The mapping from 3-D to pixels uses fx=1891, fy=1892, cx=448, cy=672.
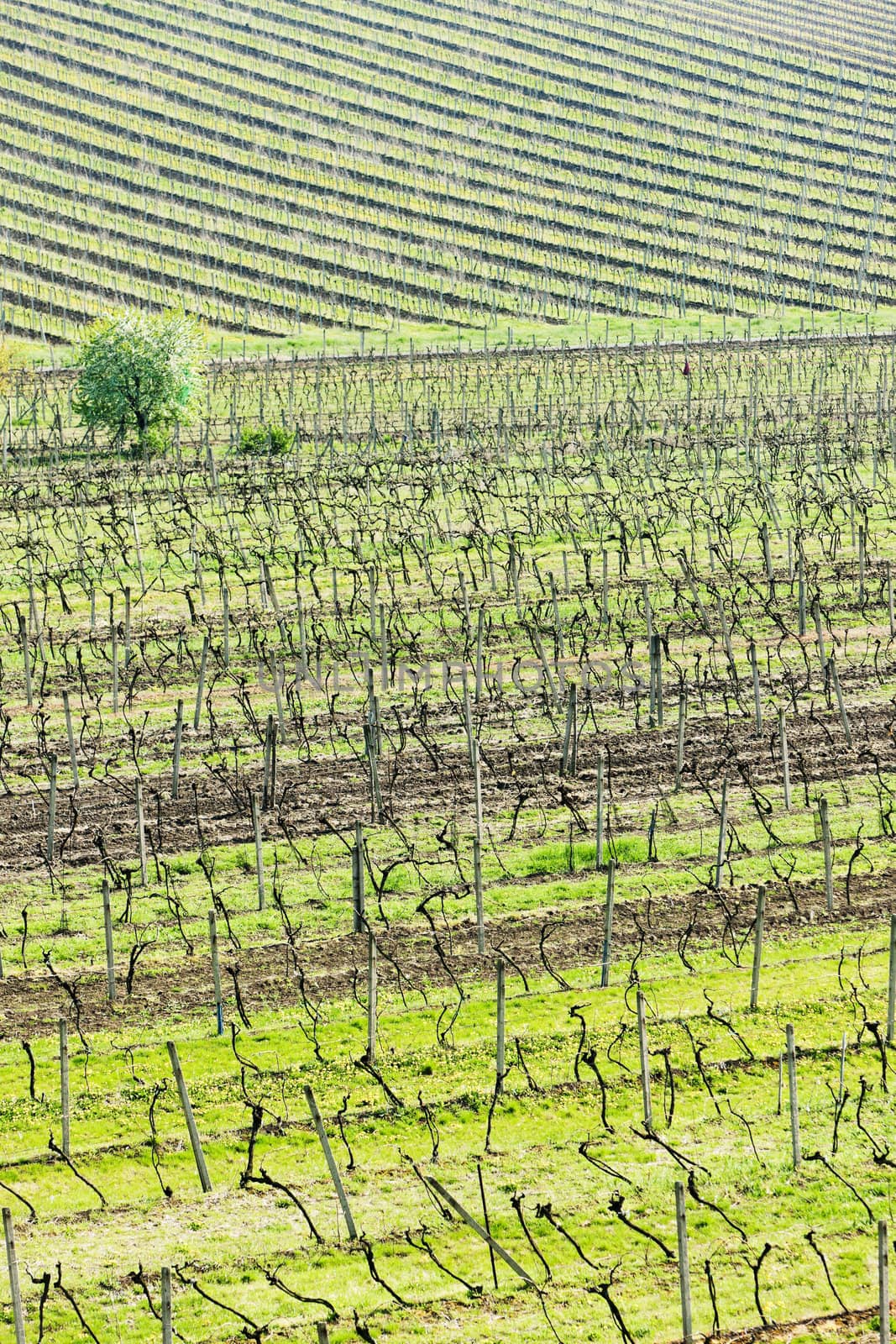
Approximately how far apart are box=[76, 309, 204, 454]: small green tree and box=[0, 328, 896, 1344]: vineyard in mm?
9523

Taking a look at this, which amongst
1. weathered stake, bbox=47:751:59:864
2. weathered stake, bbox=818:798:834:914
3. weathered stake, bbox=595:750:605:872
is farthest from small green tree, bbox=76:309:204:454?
weathered stake, bbox=818:798:834:914

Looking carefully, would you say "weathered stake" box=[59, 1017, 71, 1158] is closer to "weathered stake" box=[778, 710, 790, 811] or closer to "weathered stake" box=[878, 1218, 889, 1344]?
"weathered stake" box=[878, 1218, 889, 1344]

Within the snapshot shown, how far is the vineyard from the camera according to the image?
1512 cm

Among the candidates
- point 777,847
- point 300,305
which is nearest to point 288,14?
point 300,305

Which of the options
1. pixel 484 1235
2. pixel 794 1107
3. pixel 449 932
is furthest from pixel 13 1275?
pixel 449 932

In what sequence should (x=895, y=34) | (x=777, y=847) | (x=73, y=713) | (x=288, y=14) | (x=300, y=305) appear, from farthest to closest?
1. (x=895, y=34)
2. (x=288, y=14)
3. (x=300, y=305)
4. (x=73, y=713)
5. (x=777, y=847)

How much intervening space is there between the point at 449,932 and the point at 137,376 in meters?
34.6

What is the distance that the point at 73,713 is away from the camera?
30781 mm

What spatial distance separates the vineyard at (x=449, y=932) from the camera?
15.1m

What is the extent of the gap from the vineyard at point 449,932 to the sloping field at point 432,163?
46.6 m

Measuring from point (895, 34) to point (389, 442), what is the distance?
96.9m

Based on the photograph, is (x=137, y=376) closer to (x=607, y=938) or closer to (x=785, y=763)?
(x=785, y=763)

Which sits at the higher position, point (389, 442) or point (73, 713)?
point (389, 442)

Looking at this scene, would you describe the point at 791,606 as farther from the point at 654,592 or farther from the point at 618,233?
the point at 618,233
